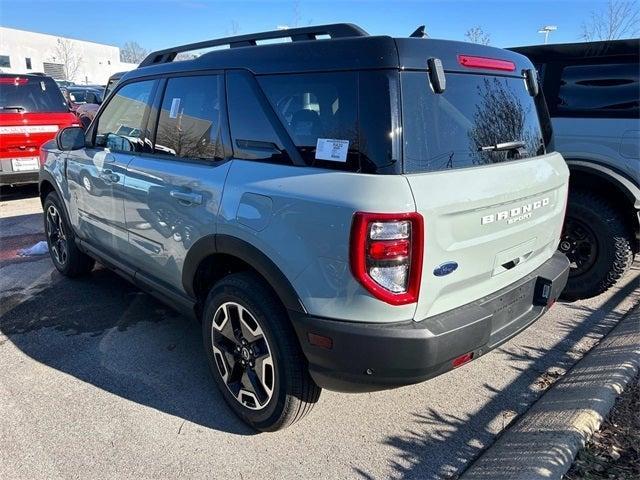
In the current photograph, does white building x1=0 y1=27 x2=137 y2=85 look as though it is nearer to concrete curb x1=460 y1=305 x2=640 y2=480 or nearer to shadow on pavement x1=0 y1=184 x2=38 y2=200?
shadow on pavement x1=0 y1=184 x2=38 y2=200

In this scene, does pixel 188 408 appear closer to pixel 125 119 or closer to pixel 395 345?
pixel 395 345

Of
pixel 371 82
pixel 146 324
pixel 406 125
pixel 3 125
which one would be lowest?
pixel 146 324

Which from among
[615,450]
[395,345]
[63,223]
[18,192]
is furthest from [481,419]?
[18,192]

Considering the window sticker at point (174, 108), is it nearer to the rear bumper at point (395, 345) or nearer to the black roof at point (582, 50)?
the rear bumper at point (395, 345)

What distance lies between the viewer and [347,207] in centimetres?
191

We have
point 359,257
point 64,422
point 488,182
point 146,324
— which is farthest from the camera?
point 146,324

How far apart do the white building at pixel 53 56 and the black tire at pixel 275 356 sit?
6086cm

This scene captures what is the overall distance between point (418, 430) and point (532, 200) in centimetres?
135

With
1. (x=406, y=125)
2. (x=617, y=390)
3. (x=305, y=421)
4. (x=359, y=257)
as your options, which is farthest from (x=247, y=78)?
(x=617, y=390)

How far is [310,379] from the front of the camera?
232 centimetres

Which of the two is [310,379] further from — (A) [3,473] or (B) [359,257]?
(A) [3,473]

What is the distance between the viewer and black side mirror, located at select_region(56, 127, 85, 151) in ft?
13.1

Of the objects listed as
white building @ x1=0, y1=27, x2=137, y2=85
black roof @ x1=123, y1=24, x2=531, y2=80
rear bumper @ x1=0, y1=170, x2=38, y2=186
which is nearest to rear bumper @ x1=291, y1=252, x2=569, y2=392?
black roof @ x1=123, y1=24, x2=531, y2=80

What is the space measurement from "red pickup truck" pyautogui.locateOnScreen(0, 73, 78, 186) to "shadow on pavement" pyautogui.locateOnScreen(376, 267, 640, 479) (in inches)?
303
